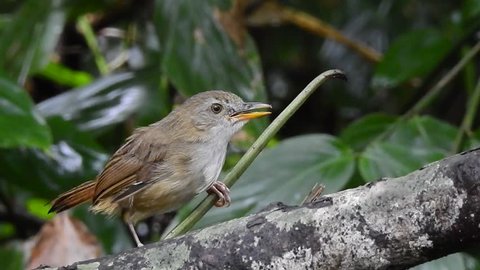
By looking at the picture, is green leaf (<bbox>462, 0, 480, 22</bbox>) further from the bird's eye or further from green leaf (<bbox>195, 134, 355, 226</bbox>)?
the bird's eye

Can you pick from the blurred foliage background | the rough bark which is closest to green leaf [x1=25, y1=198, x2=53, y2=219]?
the blurred foliage background

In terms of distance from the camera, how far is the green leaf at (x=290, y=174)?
9.68 ft

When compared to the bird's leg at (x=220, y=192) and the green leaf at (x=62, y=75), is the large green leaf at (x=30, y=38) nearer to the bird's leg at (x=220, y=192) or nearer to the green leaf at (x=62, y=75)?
the green leaf at (x=62, y=75)

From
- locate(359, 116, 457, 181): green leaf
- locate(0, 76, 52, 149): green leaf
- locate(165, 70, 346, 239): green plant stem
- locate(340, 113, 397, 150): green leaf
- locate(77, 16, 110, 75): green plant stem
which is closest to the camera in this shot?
locate(165, 70, 346, 239): green plant stem

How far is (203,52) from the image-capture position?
3.91m

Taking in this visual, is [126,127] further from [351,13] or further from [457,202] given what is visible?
[457,202]

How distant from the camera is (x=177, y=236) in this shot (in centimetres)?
196

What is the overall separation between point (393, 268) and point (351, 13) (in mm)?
3656

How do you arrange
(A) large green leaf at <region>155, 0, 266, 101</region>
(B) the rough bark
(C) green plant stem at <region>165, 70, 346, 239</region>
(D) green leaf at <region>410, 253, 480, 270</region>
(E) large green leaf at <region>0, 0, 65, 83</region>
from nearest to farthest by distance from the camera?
(B) the rough bark → (C) green plant stem at <region>165, 70, 346, 239</region> → (D) green leaf at <region>410, 253, 480, 270</region> → (A) large green leaf at <region>155, 0, 266, 101</region> → (E) large green leaf at <region>0, 0, 65, 83</region>

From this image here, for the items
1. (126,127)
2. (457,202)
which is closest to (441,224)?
(457,202)

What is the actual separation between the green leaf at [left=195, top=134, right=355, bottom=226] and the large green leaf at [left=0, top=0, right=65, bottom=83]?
1.35 metres

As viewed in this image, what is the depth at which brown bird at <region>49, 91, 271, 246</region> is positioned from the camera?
8.92ft

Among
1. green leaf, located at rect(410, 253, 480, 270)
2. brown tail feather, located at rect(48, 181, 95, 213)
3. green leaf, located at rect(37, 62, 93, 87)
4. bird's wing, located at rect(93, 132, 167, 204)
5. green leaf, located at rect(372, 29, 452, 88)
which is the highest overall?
green leaf, located at rect(372, 29, 452, 88)

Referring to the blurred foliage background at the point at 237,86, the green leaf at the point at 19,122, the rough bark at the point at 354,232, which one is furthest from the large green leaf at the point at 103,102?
the rough bark at the point at 354,232
